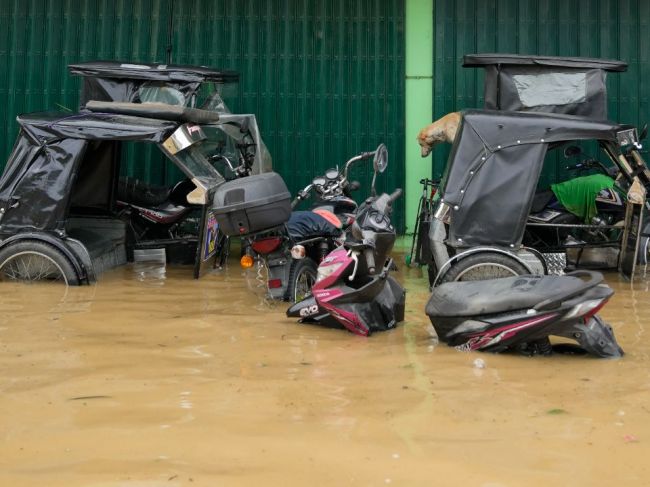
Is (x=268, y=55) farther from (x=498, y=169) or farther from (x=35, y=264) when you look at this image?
(x=498, y=169)

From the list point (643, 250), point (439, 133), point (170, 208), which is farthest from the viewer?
point (439, 133)

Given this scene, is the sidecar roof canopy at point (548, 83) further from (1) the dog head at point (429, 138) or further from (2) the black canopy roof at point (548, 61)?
(1) the dog head at point (429, 138)

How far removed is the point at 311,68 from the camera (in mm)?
11969

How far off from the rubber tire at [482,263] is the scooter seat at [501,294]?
1.49 m

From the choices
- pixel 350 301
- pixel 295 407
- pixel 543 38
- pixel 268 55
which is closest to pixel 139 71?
pixel 268 55

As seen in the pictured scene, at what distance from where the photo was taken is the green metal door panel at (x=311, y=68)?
11914 millimetres

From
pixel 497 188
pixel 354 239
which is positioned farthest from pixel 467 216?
pixel 354 239

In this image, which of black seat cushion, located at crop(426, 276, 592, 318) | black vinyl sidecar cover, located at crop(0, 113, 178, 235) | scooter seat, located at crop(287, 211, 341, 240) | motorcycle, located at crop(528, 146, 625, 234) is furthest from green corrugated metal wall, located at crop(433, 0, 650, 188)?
black seat cushion, located at crop(426, 276, 592, 318)

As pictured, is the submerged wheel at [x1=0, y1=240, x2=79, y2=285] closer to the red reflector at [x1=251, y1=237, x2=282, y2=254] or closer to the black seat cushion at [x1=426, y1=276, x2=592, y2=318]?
the red reflector at [x1=251, y1=237, x2=282, y2=254]

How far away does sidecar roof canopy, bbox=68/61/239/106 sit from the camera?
976 centimetres

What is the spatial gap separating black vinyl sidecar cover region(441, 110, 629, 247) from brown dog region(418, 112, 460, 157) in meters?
2.31

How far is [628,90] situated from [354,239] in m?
6.31

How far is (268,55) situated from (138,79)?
2.48 metres

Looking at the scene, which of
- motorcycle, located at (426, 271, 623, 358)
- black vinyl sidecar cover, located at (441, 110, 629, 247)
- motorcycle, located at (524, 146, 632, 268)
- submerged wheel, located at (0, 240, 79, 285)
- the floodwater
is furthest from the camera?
motorcycle, located at (524, 146, 632, 268)
